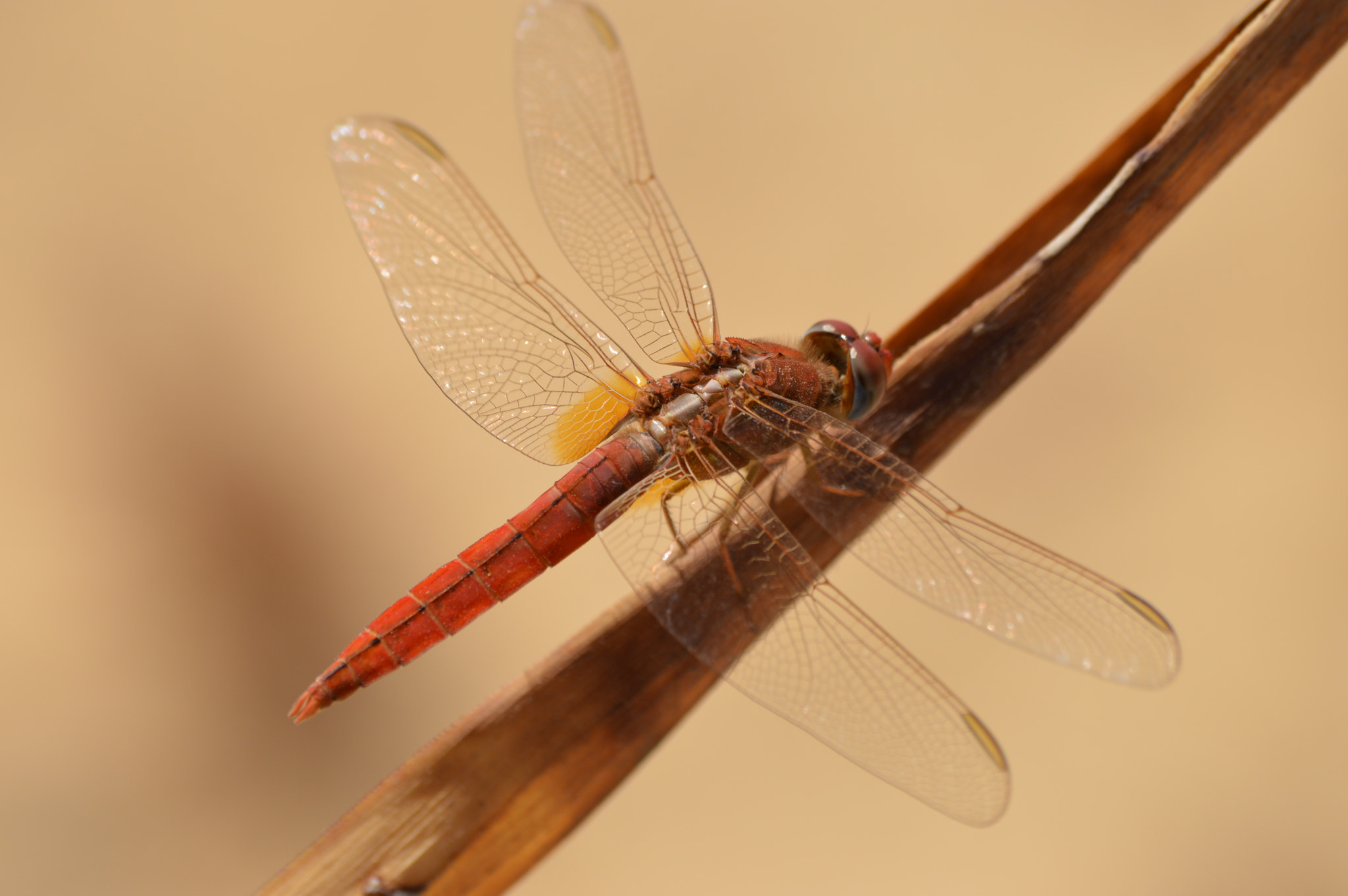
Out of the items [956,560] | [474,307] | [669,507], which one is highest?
[474,307]

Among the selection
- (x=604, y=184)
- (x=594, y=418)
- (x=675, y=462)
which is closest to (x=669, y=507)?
(x=675, y=462)

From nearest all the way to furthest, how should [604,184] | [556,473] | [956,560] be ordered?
[956,560] → [604,184] → [556,473]

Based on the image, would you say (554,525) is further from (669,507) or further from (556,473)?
(556,473)

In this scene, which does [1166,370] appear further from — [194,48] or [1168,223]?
[194,48]

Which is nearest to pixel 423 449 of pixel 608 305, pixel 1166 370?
pixel 608 305

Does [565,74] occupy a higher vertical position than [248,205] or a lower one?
lower

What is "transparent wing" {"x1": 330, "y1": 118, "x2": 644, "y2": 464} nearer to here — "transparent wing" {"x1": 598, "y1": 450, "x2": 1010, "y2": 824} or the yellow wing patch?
the yellow wing patch

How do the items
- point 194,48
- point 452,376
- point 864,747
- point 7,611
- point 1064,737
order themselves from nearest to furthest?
point 864,747 < point 452,376 < point 7,611 < point 1064,737 < point 194,48
